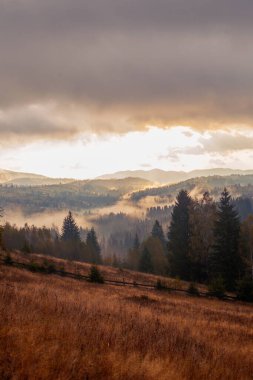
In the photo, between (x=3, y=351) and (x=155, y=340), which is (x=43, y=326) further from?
(x=155, y=340)

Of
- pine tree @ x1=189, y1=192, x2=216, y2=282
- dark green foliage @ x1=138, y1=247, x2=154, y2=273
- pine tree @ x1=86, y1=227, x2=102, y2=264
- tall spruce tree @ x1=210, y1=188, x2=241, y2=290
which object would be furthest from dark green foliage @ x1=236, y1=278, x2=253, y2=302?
pine tree @ x1=86, y1=227, x2=102, y2=264

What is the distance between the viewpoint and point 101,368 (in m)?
6.25

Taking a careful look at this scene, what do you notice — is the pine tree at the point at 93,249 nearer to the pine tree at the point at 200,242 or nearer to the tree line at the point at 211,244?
the tree line at the point at 211,244

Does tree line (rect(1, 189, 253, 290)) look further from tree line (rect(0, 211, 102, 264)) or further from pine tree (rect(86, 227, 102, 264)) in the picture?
tree line (rect(0, 211, 102, 264))

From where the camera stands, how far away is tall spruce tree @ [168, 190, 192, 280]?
197ft

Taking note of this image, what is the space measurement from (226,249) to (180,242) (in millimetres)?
12574

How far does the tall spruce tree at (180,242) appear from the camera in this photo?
60159 millimetres

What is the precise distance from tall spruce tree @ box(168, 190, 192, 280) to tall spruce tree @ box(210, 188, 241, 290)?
603 cm

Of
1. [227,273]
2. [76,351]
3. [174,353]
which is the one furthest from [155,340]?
[227,273]

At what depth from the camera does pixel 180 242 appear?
2491 inches

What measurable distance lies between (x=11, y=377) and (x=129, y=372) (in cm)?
202

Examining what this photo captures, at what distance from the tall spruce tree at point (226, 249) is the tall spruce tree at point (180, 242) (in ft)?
19.8

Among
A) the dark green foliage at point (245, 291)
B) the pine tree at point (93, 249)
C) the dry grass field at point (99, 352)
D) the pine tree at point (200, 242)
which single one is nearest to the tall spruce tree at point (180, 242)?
the pine tree at point (200, 242)

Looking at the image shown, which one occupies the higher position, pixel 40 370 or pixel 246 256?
pixel 40 370
